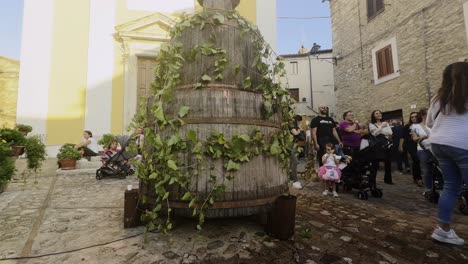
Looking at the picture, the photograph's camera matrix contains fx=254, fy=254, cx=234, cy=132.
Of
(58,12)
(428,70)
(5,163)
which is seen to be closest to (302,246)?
(5,163)

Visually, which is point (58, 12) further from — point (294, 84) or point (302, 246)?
point (294, 84)

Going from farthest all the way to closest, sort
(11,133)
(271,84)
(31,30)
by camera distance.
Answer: (31,30) < (11,133) < (271,84)

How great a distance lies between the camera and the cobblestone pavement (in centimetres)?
207

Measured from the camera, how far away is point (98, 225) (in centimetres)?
274

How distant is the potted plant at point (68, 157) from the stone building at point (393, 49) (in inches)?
516

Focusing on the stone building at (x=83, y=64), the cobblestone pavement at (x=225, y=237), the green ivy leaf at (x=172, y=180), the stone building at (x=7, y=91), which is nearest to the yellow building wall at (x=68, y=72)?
the stone building at (x=83, y=64)

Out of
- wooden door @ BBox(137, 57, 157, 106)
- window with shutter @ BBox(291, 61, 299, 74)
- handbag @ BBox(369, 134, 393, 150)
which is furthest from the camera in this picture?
window with shutter @ BBox(291, 61, 299, 74)

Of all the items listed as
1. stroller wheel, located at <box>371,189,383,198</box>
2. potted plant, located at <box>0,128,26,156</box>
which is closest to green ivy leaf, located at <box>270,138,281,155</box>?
stroller wheel, located at <box>371,189,383,198</box>

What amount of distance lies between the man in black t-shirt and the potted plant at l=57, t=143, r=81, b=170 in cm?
608

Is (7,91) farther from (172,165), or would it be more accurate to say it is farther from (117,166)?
(172,165)

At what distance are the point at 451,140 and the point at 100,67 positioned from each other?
33.2 ft

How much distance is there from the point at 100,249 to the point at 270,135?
1.82m

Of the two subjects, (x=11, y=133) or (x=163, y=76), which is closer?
(x=163, y=76)

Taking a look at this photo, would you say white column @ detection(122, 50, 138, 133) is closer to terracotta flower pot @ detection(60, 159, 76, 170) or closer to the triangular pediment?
the triangular pediment
